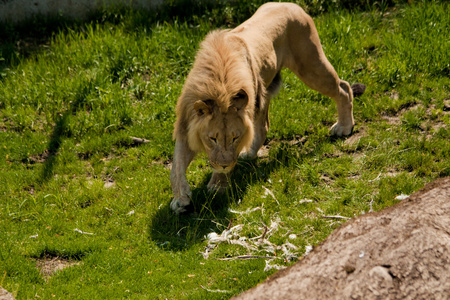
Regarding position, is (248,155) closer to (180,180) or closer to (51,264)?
(180,180)

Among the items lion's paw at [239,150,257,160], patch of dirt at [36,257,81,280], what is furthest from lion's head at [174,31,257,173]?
patch of dirt at [36,257,81,280]

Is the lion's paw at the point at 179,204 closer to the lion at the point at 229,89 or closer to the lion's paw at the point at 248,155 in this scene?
the lion at the point at 229,89

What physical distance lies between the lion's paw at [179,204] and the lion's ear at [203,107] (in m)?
0.82

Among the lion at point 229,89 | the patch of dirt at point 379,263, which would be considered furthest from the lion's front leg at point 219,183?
the patch of dirt at point 379,263

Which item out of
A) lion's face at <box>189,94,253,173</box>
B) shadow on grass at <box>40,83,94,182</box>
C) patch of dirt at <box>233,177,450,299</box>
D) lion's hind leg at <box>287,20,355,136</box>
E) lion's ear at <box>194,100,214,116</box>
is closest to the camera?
patch of dirt at <box>233,177,450,299</box>

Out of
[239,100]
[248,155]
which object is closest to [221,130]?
[239,100]

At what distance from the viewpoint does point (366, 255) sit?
2.85 meters

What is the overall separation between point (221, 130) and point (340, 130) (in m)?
2.22

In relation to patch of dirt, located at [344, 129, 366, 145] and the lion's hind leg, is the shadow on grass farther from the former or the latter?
patch of dirt, located at [344, 129, 366, 145]

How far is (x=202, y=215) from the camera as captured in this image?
213 inches

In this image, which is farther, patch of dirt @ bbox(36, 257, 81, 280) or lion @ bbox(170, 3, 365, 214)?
lion @ bbox(170, 3, 365, 214)

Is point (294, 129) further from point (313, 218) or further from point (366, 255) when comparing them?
point (366, 255)

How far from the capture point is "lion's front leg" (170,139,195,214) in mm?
5195

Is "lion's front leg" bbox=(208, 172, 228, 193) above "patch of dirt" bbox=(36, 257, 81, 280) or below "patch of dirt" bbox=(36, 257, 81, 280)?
above
